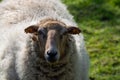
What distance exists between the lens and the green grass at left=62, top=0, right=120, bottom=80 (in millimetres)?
8031

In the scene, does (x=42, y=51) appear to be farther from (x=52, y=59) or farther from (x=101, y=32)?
(x=101, y=32)

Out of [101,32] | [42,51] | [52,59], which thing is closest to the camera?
[52,59]

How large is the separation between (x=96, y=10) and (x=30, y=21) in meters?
3.89

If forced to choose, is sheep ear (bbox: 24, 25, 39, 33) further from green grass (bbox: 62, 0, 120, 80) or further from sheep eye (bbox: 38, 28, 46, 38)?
green grass (bbox: 62, 0, 120, 80)

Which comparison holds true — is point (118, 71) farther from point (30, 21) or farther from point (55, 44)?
point (55, 44)

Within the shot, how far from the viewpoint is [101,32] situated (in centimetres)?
929

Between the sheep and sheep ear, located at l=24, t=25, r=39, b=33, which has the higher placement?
sheep ear, located at l=24, t=25, r=39, b=33

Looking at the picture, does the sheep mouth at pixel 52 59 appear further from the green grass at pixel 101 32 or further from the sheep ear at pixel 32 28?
the green grass at pixel 101 32

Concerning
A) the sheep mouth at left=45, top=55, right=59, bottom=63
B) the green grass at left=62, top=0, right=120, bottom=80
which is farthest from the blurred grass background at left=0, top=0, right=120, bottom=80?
the sheep mouth at left=45, top=55, right=59, bottom=63

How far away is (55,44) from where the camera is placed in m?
5.56

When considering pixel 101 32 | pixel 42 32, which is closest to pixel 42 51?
pixel 42 32

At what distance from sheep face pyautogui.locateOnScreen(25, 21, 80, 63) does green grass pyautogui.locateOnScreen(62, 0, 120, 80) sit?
2112 millimetres

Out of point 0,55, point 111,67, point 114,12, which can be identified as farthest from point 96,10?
point 0,55

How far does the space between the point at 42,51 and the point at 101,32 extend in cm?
366
